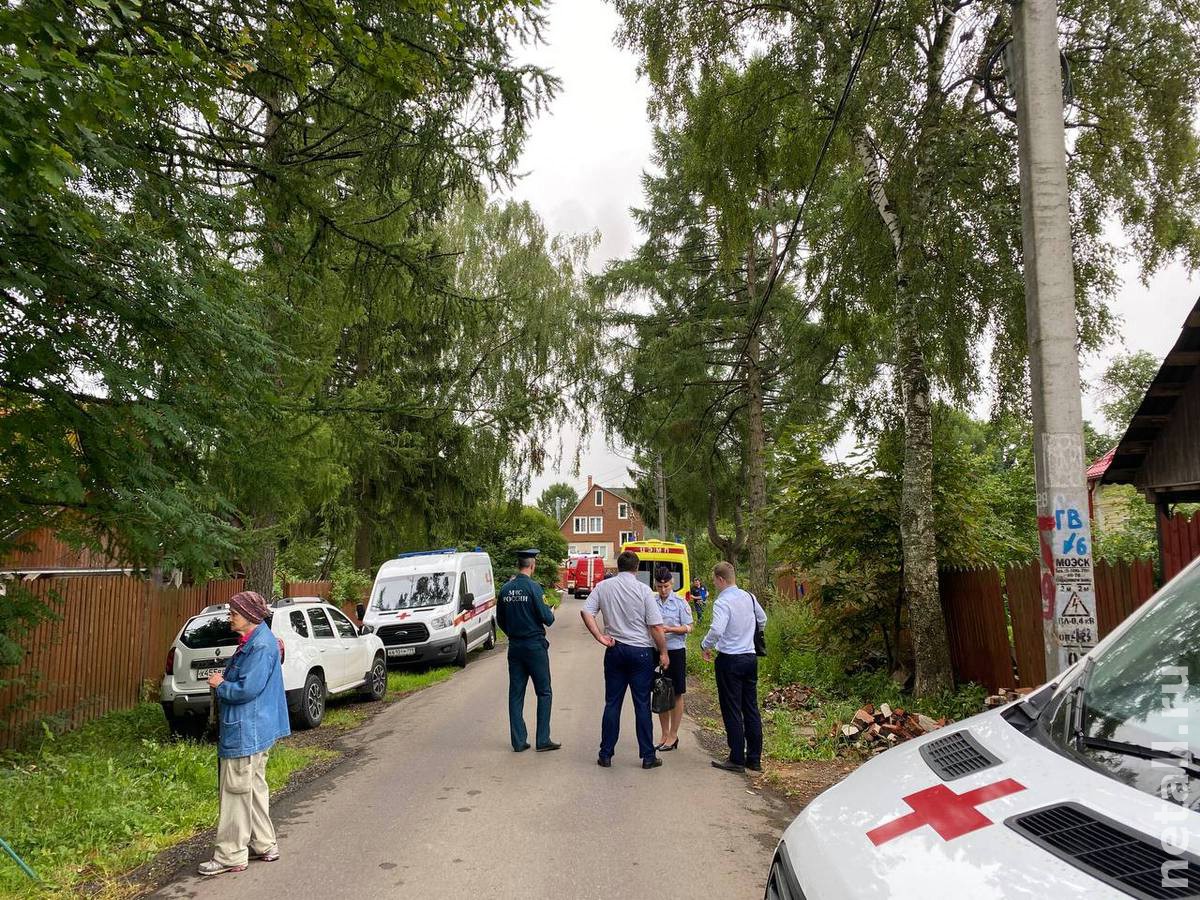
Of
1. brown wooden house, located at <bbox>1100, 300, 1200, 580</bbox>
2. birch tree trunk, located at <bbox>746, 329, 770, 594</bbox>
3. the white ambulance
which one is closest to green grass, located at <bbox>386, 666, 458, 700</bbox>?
birch tree trunk, located at <bbox>746, 329, 770, 594</bbox>

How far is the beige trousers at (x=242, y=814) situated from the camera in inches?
203

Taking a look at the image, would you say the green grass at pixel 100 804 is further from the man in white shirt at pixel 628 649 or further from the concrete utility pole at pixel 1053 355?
the concrete utility pole at pixel 1053 355

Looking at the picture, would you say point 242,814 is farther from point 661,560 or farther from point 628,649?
point 661,560

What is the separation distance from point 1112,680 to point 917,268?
6.50 meters

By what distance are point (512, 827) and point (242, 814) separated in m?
1.83

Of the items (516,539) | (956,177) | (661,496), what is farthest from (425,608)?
(516,539)

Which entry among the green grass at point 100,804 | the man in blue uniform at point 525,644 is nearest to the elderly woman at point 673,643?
the man in blue uniform at point 525,644

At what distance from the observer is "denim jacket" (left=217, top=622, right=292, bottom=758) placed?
525 cm

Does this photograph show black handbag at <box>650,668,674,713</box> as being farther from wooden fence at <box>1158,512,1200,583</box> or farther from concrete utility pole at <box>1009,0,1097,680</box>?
wooden fence at <box>1158,512,1200,583</box>

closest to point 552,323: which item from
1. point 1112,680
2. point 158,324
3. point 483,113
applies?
point 483,113

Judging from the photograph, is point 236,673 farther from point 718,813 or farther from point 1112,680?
point 1112,680

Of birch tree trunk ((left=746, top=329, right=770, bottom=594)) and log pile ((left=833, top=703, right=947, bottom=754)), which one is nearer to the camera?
log pile ((left=833, top=703, right=947, bottom=754))

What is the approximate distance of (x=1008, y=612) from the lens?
9.38 metres

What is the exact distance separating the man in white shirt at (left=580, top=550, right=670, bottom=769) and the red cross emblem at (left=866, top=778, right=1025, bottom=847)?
18.3ft
